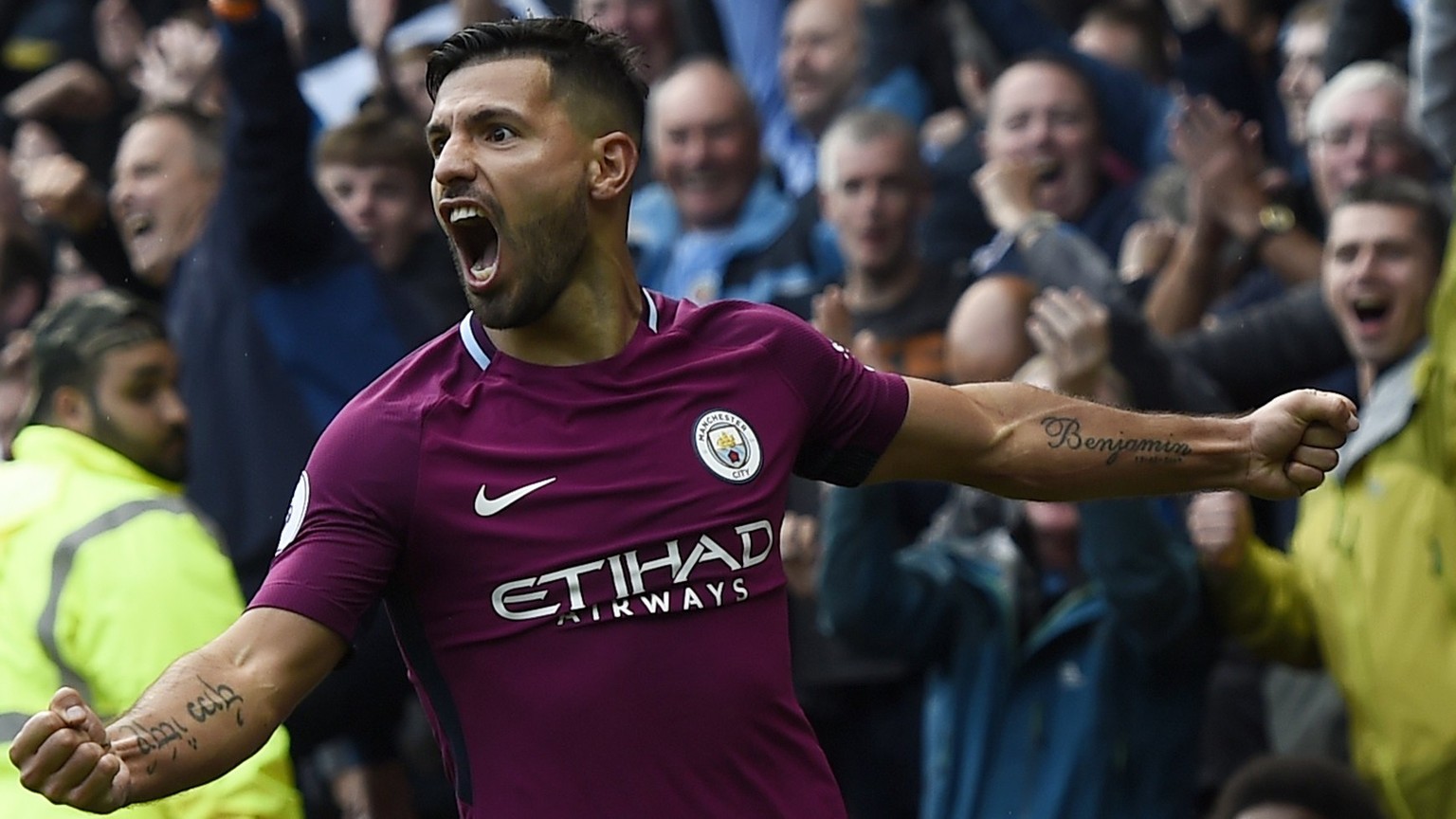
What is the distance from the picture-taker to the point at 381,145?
823 centimetres

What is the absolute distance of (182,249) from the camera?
8133 millimetres

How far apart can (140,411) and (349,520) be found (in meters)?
2.60

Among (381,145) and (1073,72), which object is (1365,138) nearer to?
(1073,72)

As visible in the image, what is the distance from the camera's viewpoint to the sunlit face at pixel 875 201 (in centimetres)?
788

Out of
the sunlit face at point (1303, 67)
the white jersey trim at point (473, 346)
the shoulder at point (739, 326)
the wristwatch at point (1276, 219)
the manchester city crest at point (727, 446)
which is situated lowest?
the manchester city crest at point (727, 446)

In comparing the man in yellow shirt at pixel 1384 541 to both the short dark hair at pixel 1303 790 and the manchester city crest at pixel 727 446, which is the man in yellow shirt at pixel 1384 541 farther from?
the manchester city crest at pixel 727 446

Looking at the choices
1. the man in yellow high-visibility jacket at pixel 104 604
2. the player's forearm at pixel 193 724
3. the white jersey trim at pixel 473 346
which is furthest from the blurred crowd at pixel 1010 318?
the player's forearm at pixel 193 724

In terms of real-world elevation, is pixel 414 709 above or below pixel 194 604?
below

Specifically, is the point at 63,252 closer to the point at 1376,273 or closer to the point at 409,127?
the point at 409,127

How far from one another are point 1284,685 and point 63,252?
5837mm

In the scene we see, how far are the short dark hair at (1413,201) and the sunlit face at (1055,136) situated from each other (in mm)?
1542

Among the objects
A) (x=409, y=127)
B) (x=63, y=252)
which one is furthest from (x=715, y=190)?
(x=63, y=252)

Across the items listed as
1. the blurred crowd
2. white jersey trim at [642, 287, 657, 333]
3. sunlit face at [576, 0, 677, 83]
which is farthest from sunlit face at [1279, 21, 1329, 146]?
white jersey trim at [642, 287, 657, 333]

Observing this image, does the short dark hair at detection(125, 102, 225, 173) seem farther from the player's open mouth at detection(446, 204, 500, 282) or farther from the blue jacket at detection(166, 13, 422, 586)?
the player's open mouth at detection(446, 204, 500, 282)
